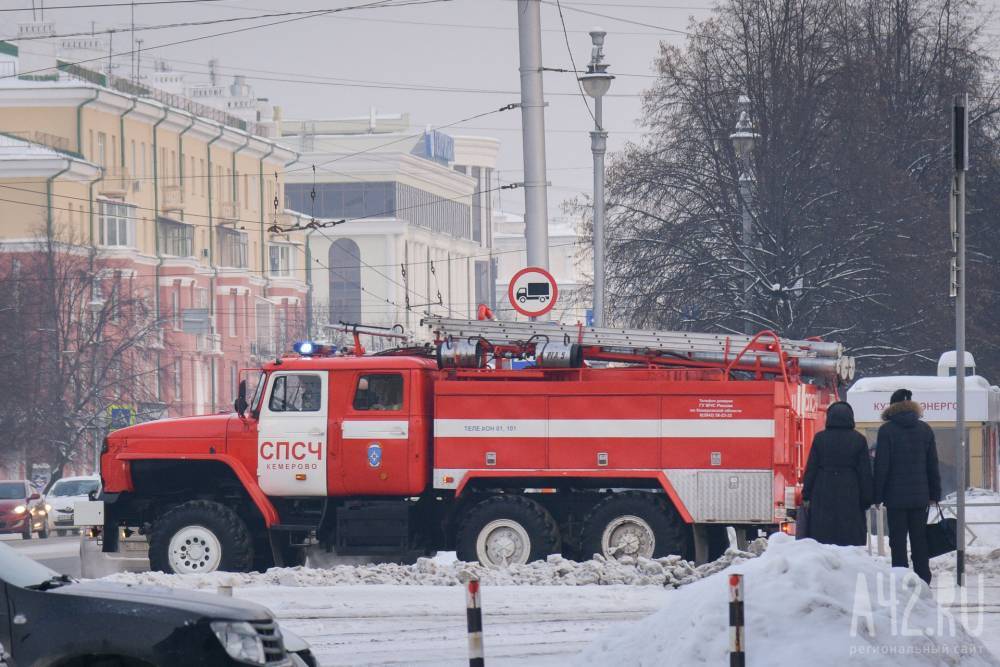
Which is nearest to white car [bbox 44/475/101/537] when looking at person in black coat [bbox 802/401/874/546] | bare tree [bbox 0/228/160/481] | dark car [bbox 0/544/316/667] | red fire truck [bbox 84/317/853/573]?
bare tree [bbox 0/228/160/481]

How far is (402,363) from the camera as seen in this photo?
20.1m

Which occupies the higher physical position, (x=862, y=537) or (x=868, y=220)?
(x=868, y=220)

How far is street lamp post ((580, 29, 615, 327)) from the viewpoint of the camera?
95.5ft

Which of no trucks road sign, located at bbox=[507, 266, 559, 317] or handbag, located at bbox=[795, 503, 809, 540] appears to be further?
no trucks road sign, located at bbox=[507, 266, 559, 317]

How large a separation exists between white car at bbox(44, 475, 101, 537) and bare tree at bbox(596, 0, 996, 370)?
14478 millimetres

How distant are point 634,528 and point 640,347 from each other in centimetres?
188

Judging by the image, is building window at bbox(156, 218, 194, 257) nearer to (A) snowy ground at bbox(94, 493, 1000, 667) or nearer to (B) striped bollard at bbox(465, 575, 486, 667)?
(A) snowy ground at bbox(94, 493, 1000, 667)

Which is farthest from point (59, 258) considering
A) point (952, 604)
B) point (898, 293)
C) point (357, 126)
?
point (357, 126)

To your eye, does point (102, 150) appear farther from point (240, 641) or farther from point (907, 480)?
point (240, 641)

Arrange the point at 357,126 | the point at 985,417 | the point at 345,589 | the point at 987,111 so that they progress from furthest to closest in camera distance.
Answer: the point at 357,126
the point at 987,111
the point at 985,417
the point at 345,589

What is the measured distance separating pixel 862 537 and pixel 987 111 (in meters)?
34.0

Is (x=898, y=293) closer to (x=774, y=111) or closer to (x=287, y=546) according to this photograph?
(x=774, y=111)

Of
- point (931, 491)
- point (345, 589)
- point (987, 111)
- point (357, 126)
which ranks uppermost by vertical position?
point (357, 126)

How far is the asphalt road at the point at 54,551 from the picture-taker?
1110 inches
